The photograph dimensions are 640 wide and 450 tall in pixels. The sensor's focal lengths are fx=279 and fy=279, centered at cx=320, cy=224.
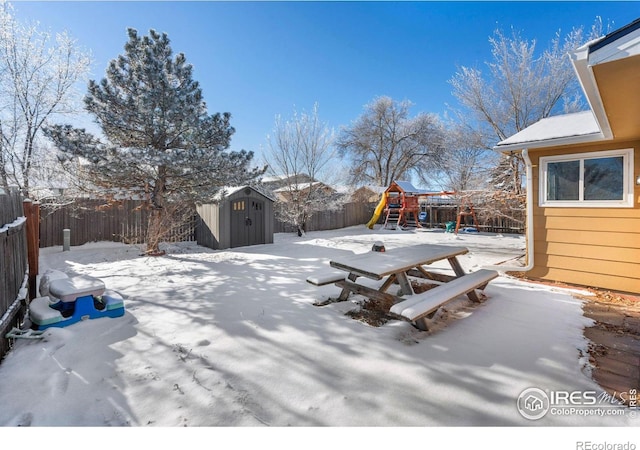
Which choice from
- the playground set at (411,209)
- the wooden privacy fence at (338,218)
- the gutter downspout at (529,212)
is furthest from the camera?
the playground set at (411,209)

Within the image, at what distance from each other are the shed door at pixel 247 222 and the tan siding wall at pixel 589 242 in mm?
7777

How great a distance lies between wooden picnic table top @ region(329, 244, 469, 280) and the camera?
3.16 meters

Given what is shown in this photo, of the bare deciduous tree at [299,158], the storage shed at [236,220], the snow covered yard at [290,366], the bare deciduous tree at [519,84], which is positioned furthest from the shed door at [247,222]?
the bare deciduous tree at [519,84]

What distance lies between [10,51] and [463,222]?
1918 centimetres

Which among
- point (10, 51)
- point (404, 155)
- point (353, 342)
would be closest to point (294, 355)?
point (353, 342)

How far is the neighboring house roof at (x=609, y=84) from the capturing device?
177 cm

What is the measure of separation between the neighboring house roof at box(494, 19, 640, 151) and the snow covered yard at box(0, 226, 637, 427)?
2.24 metres

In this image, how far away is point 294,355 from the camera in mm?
2379

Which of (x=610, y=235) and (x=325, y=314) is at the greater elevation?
(x=610, y=235)

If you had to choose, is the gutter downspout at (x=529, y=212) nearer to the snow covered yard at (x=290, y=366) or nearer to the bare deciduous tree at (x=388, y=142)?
the snow covered yard at (x=290, y=366)

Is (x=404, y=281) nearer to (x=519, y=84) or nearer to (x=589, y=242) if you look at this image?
(x=589, y=242)

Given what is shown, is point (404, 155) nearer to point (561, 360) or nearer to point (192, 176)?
point (192, 176)

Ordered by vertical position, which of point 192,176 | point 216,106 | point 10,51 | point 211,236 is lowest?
point 211,236

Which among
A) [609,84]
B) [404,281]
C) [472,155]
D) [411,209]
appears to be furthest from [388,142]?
[609,84]
